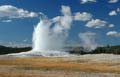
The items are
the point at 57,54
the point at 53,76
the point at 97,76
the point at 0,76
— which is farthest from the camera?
the point at 57,54

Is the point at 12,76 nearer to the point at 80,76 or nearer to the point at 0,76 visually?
the point at 0,76

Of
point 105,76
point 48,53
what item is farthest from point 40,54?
point 105,76

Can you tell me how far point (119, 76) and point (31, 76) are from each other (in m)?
15.7

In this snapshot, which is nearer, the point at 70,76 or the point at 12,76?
the point at 12,76

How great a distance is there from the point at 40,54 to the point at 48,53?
14.4 ft

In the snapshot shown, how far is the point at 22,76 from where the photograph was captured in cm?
5356

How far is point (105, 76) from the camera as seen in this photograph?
6034cm

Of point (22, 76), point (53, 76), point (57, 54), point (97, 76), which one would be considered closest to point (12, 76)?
point (22, 76)

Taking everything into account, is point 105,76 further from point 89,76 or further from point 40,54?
point 40,54

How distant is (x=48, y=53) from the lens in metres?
162

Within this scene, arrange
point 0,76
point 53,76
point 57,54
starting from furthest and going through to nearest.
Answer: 1. point 57,54
2. point 53,76
3. point 0,76

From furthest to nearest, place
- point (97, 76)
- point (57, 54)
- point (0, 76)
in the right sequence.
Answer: point (57, 54) → point (97, 76) → point (0, 76)

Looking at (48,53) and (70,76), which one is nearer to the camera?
(70,76)

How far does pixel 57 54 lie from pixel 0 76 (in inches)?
4229
